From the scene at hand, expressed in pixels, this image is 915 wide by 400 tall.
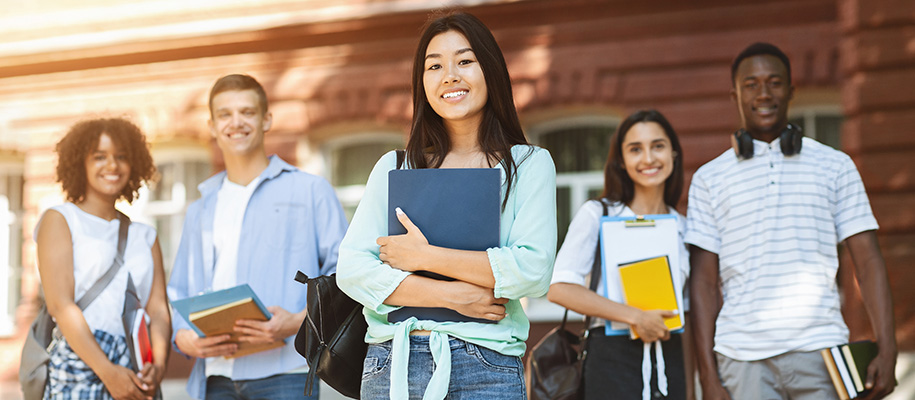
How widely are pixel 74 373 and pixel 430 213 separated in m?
2.00

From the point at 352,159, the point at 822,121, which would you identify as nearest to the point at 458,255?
the point at 822,121

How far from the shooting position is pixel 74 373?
11.4 ft

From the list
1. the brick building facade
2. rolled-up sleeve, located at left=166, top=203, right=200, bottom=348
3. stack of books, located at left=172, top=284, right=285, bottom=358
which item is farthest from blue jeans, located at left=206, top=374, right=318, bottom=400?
the brick building facade

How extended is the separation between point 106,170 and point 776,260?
283 centimetres

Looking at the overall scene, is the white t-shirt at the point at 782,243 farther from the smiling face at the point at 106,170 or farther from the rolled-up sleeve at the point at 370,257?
the smiling face at the point at 106,170

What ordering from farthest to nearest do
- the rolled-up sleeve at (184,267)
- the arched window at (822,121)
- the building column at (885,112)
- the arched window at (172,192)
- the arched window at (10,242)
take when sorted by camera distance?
the arched window at (10,242) < the arched window at (172,192) < the arched window at (822,121) < the building column at (885,112) < the rolled-up sleeve at (184,267)

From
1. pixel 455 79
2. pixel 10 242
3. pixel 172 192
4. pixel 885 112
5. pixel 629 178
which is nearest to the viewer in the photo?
pixel 455 79

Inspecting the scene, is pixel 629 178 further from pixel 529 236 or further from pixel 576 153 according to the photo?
pixel 576 153

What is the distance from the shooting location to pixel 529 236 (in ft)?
7.52

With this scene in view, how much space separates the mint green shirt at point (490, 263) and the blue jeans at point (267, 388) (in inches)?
44.8

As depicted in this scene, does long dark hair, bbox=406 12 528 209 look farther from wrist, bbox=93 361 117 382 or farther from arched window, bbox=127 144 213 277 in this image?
arched window, bbox=127 144 213 277

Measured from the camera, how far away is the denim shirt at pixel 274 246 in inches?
139

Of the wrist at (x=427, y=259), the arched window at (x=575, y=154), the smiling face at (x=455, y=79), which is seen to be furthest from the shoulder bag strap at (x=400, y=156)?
the arched window at (x=575, y=154)

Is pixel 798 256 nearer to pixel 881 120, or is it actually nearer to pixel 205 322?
pixel 205 322
